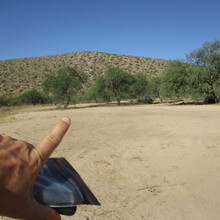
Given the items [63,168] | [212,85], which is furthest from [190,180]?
[212,85]

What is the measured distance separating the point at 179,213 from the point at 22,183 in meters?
2.23

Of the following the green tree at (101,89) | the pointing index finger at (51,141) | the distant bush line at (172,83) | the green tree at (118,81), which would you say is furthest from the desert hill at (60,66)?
the pointing index finger at (51,141)

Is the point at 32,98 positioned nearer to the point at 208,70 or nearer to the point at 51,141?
the point at 208,70

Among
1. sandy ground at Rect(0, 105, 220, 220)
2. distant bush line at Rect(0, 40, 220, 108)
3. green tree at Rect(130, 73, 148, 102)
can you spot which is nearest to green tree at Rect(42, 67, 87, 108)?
distant bush line at Rect(0, 40, 220, 108)

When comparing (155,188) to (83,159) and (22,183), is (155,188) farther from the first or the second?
(22,183)

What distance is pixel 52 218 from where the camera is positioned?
756 mm

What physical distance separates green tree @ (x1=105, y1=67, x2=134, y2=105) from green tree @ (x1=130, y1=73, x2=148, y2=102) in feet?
3.06

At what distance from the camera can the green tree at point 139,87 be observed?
1340 inches

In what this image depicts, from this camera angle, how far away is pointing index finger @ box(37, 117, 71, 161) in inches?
29.6

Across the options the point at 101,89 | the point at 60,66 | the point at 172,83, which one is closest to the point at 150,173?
the point at 172,83

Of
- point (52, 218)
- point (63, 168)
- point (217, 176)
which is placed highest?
point (63, 168)

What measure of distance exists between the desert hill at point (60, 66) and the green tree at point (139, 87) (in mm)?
18586

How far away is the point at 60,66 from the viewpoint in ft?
181

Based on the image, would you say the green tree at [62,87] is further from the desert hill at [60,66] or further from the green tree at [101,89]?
the desert hill at [60,66]
